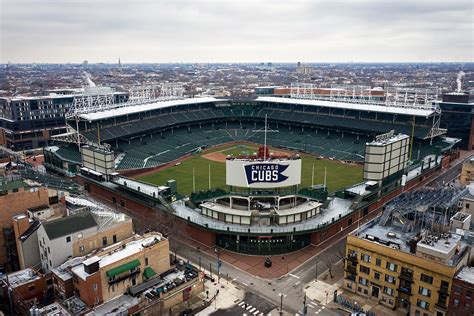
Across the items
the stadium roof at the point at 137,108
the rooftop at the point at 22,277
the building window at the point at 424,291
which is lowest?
the rooftop at the point at 22,277

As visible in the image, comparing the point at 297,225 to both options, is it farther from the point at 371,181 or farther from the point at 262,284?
the point at 371,181

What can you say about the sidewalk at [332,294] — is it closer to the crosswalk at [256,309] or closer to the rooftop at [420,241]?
the crosswalk at [256,309]

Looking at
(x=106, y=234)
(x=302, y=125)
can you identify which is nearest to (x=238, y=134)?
(x=302, y=125)

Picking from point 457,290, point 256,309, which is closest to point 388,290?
point 457,290

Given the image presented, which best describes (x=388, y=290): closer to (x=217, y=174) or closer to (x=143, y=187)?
(x=143, y=187)

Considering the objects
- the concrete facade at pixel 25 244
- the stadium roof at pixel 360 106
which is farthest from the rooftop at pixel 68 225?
the stadium roof at pixel 360 106

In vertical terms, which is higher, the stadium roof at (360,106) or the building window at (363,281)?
the stadium roof at (360,106)

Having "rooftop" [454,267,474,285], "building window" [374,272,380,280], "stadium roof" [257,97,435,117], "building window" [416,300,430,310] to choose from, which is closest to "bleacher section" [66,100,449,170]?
"stadium roof" [257,97,435,117]
